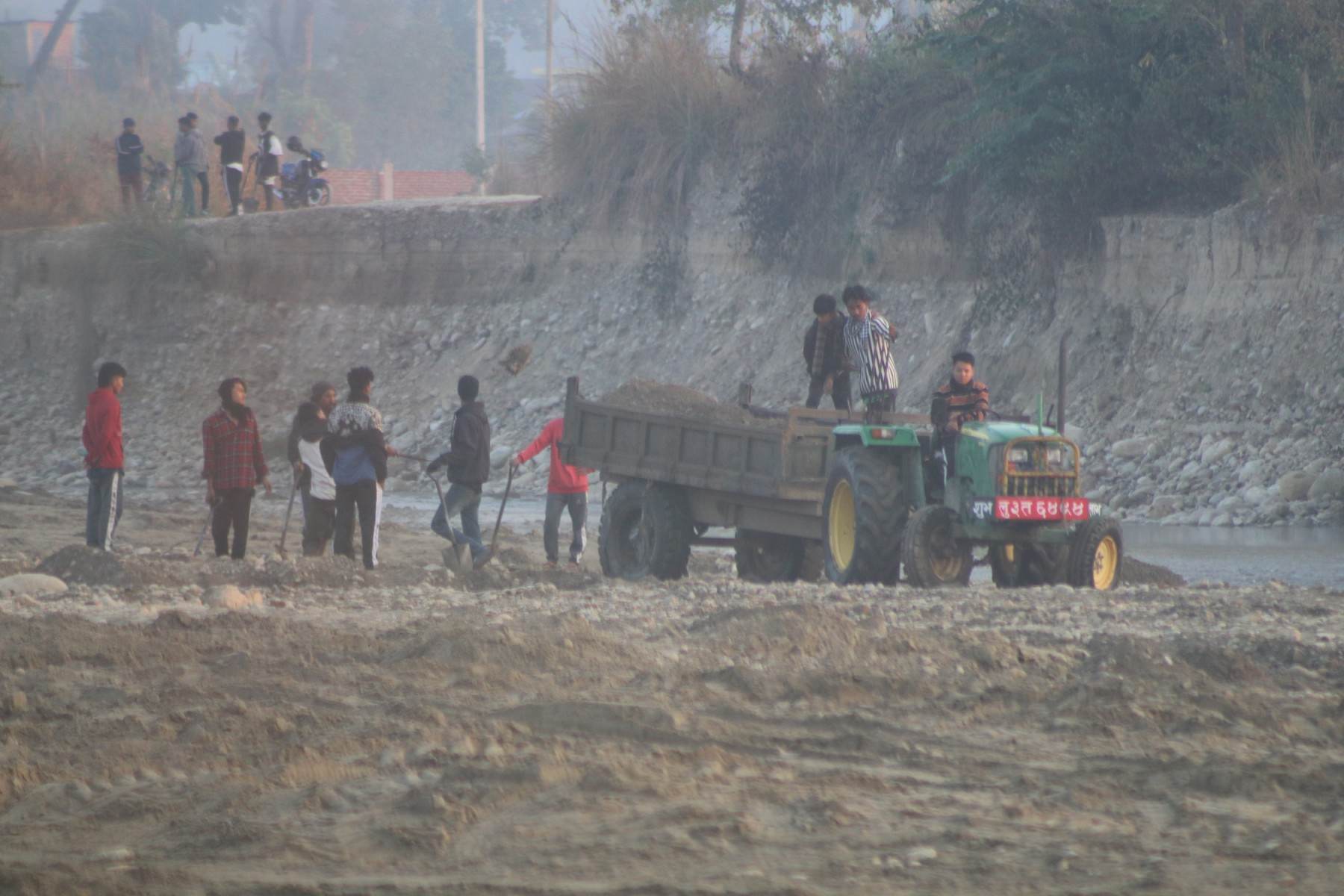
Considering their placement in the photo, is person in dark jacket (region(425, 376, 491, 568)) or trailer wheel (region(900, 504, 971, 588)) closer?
trailer wheel (region(900, 504, 971, 588))

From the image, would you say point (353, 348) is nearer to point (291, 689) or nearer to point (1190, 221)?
point (1190, 221)

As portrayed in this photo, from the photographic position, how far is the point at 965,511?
10922 millimetres

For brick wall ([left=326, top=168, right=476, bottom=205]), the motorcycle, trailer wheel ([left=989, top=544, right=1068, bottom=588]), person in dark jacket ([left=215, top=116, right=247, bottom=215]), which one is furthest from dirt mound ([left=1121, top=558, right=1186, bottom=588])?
brick wall ([left=326, top=168, right=476, bottom=205])

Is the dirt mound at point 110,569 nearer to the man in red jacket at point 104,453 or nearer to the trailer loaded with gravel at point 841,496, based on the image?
the man in red jacket at point 104,453

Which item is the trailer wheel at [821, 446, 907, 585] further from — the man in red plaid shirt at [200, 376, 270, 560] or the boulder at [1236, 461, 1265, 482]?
the boulder at [1236, 461, 1265, 482]

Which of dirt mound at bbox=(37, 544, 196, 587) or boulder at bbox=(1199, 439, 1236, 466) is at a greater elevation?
boulder at bbox=(1199, 439, 1236, 466)

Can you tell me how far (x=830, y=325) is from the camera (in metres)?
13.2

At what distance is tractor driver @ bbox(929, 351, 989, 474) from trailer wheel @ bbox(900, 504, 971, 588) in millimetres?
319

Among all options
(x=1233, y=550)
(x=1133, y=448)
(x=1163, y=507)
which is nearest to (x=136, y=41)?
(x=1133, y=448)

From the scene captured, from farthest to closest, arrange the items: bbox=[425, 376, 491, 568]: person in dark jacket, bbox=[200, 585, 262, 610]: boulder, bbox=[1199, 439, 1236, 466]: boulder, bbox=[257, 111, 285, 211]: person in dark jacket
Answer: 1. bbox=[257, 111, 285, 211]: person in dark jacket
2. bbox=[1199, 439, 1236, 466]: boulder
3. bbox=[425, 376, 491, 568]: person in dark jacket
4. bbox=[200, 585, 262, 610]: boulder

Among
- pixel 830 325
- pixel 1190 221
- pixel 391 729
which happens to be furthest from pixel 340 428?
pixel 1190 221

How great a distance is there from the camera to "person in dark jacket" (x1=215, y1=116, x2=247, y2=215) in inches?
1230

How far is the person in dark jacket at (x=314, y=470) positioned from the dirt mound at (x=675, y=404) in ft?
7.72

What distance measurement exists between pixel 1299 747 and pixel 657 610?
428 centimetres
